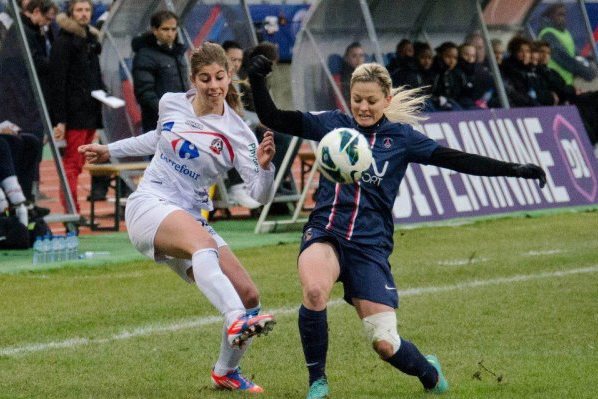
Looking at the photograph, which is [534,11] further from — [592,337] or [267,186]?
[267,186]

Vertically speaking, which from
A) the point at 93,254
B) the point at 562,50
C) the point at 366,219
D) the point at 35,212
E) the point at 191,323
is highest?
the point at 366,219

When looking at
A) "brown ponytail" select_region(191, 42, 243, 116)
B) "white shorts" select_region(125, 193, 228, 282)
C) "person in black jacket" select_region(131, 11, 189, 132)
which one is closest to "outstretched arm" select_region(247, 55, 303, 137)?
"brown ponytail" select_region(191, 42, 243, 116)

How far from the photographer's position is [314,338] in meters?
6.96

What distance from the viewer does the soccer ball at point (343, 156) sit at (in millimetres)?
6957

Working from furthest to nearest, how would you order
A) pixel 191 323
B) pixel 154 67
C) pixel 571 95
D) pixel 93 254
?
pixel 571 95, pixel 154 67, pixel 93 254, pixel 191 323

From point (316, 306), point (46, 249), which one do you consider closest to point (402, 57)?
point (46, 249)

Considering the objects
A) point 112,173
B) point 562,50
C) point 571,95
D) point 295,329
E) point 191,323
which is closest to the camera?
point 295,329

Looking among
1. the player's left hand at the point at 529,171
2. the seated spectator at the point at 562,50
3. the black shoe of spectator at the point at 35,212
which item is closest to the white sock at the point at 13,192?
the black shoe of spectator at the point at 35,212

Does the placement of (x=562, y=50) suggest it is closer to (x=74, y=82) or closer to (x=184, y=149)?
(x=74, y=82)

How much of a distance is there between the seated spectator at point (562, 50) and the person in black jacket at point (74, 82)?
25.8 ft

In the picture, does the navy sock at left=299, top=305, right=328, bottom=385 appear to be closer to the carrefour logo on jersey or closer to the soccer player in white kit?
the soccer player in white kit

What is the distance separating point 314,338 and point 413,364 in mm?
573

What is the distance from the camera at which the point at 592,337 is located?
9.08 m

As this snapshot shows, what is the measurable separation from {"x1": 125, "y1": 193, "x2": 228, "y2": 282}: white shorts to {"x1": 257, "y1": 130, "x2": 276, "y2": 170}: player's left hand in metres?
0.51
